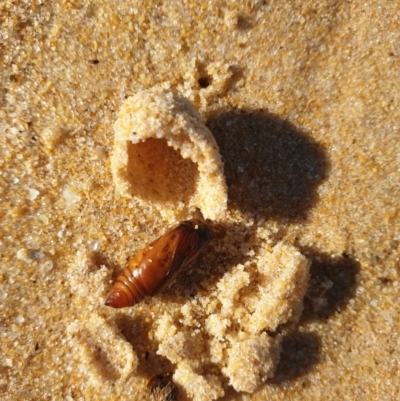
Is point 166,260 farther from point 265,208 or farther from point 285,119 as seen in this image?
point 285,119

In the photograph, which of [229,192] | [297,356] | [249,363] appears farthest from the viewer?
[229,192]

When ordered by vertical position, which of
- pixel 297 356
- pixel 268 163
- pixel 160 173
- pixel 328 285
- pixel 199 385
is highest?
pixel 160 173

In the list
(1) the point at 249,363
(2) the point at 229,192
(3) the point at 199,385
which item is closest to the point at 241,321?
(1) the point at 249,363

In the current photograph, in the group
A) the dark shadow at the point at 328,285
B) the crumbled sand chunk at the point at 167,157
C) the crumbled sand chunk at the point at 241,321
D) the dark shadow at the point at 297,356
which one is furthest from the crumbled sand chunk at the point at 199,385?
the crumbled sand chunk at the point at 167,157

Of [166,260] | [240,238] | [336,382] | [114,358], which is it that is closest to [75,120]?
[166,260]

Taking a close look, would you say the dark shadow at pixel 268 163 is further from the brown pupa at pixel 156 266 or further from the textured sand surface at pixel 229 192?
the brown pupa at pixel 156 266

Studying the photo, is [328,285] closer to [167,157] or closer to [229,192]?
[229,192]
